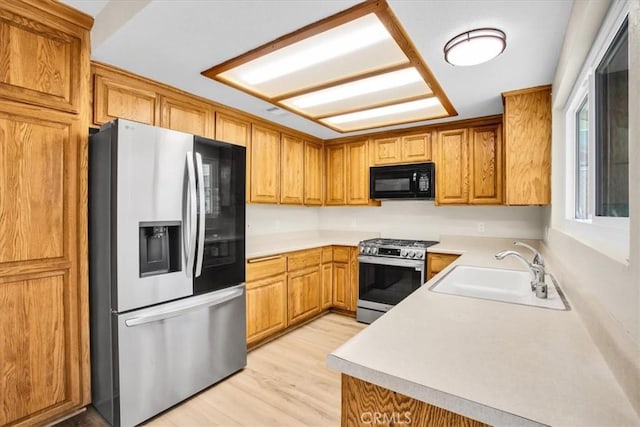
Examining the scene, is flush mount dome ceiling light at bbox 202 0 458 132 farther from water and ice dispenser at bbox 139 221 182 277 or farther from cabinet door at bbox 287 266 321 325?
cabinet door at bbox 287 266 321 325

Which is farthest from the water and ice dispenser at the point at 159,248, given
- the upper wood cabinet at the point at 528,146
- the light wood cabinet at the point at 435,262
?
the upper wood cabinet at the point at 528,146

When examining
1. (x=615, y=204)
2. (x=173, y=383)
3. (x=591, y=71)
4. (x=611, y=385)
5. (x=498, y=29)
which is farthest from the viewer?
(x=173, y=383)

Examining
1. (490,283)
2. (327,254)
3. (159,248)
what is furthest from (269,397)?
(327,254)

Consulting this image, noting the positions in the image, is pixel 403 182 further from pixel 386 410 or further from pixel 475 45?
pixel 386 410

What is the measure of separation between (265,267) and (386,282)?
134cm

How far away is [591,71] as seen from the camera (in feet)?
4.64

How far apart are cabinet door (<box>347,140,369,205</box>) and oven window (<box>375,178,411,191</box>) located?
208mm

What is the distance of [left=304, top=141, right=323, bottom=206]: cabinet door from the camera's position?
3887 mm

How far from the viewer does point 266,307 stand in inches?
115

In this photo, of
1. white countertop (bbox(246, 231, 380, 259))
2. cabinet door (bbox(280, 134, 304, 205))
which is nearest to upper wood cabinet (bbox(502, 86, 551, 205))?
white countertop (bbox(246, 231, 380, 259))

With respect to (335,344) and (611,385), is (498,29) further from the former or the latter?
(335,344)

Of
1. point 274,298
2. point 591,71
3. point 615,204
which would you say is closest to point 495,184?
point 591,71

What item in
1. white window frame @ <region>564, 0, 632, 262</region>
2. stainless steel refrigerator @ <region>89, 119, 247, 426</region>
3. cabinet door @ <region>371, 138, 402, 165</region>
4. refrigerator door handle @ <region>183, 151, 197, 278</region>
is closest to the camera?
white window frame @ <region>564, 0, 632, 262</region>

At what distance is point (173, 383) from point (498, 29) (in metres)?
2.76
